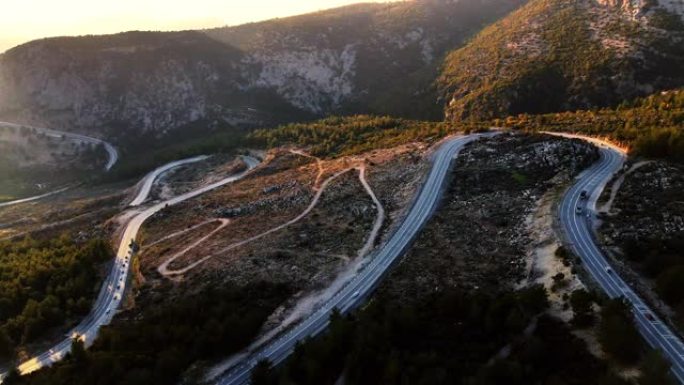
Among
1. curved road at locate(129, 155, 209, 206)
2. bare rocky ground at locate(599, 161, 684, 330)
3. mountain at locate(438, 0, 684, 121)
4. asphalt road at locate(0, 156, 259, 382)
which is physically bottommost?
asphalt road at locate(0, 156, 259, 382)

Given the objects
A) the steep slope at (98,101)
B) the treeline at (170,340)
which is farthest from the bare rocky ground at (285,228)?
the steep slope at (98,101)

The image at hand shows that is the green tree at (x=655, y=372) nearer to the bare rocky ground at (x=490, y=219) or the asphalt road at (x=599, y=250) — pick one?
the asphalt road at (x=599, y=250)

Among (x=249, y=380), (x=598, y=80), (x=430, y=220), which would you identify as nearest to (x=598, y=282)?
(x=430, y=220)

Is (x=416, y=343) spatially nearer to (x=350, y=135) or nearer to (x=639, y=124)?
(x=639, y=124)

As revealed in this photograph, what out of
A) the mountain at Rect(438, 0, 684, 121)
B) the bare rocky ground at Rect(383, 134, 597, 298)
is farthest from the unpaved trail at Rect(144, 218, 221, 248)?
the mountain at Rect(438, 0, 684, 121)

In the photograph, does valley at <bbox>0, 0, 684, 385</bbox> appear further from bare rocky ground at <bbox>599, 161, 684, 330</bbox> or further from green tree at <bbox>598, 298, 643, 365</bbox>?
bare rocky ground at <bbox>599, 161, 684, 330</bbox>

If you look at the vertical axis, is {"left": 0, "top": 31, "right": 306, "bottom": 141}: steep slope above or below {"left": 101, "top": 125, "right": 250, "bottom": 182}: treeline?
above
